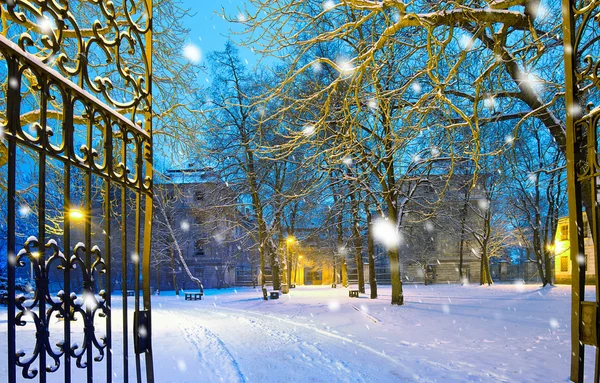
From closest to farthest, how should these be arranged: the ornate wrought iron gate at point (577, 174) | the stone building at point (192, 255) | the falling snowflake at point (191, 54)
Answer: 1. the ornate wrought iron gate at point (577, 174)
2. the falling snowflake at point (191, 54)
3. the stone building at point (192, 255)

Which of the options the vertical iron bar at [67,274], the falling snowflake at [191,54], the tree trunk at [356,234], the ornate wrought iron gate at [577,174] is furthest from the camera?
the tree trunk at [356,234]

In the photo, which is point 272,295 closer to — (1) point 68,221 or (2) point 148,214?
(2) point 148,214

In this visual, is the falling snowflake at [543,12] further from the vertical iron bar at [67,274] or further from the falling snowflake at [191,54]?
the vertical iron bar at [67,274]

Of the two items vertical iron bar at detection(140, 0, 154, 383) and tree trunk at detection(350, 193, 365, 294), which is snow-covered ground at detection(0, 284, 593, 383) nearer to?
vertical iron bar at detection(140, 0, 154, 383)

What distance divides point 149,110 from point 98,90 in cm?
79

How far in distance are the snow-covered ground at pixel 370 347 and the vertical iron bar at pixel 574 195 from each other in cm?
403

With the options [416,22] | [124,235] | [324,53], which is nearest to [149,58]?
[124,235]

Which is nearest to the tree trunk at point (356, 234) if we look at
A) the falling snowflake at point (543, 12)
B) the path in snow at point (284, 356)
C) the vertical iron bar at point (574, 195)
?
the path in snow at point (284, 356)

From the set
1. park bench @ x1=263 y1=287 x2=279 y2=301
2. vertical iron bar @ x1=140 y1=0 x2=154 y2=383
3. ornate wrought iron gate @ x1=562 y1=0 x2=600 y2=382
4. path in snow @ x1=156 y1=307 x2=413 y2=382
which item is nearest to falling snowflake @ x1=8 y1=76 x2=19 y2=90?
vertical iron bar @ x1=140 y1=0 x2=154 y2=383

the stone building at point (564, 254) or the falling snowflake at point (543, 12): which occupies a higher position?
the falling snowflake at point (543, 12)

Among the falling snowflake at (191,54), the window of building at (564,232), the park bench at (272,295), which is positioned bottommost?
the park bench at (272,295)

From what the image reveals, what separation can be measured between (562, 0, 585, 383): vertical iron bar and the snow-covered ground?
13.2 ft

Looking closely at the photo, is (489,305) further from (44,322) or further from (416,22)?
(44,322)

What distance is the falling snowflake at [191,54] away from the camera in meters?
10.6
